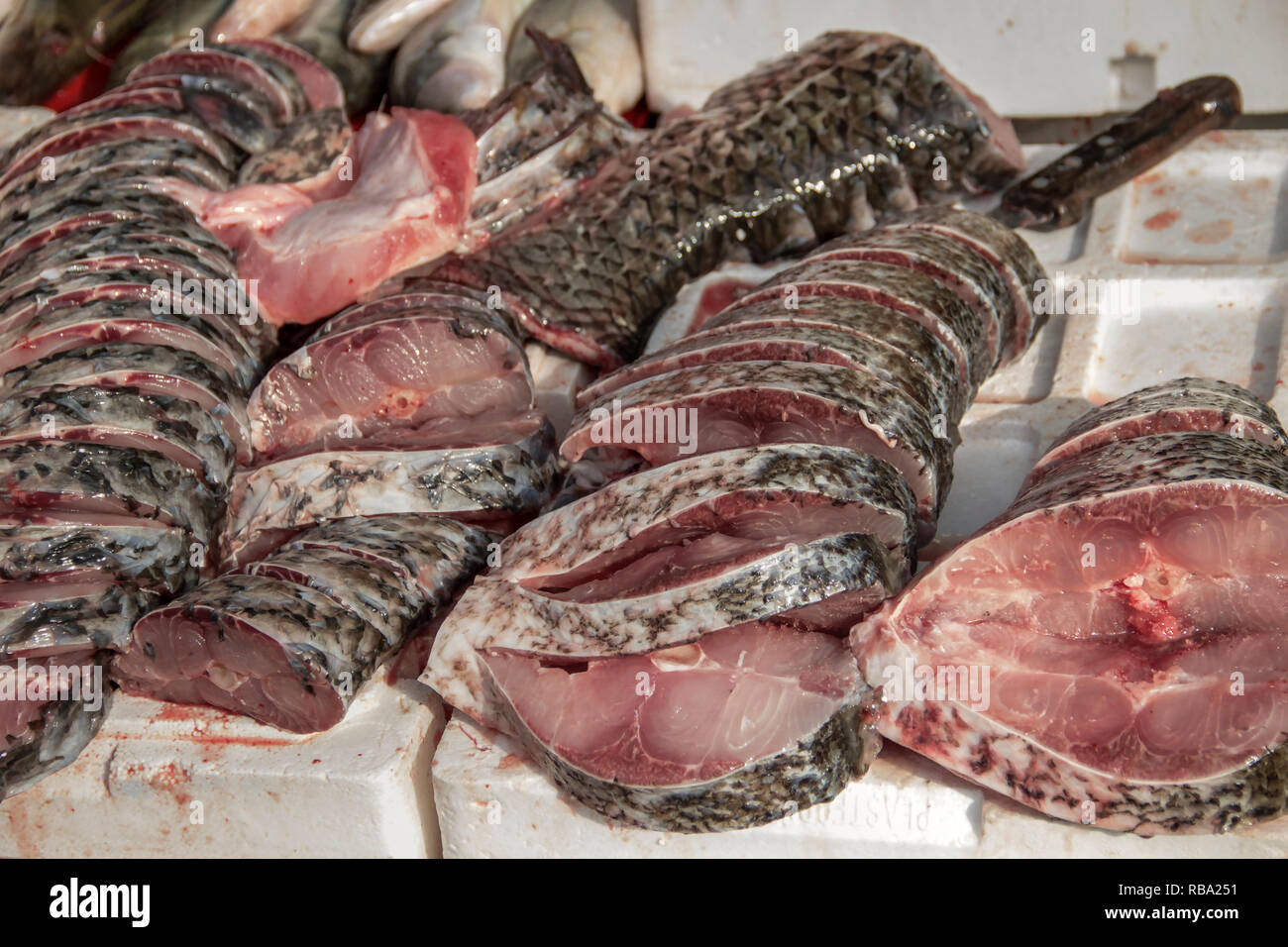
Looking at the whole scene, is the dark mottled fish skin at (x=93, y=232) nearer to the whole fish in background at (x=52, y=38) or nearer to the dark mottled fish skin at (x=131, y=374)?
the dark mottled fish skin at (x=131, y=374)

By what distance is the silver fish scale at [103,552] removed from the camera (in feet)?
11.3

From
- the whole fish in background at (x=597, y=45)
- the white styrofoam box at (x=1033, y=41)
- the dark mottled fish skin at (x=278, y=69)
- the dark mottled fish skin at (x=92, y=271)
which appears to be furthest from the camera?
the whole fish in background at (x=597, y=45)

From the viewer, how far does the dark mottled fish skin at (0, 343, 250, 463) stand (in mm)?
3883

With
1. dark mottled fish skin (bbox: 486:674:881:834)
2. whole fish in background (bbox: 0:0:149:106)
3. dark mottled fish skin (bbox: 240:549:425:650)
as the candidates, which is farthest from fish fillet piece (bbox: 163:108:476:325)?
whole fish in background (bbox: 0:0:149:106)

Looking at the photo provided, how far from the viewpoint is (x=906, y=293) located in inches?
161

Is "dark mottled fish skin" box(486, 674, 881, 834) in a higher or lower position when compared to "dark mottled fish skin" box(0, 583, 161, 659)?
lower

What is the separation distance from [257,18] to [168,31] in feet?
1.50

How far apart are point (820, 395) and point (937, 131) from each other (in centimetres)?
228

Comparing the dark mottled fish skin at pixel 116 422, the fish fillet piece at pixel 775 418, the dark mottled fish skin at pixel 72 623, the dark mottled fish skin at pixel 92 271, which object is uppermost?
the dark mottled fish skin at pixel 92 271

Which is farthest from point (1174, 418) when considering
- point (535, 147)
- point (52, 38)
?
point (52, 38)

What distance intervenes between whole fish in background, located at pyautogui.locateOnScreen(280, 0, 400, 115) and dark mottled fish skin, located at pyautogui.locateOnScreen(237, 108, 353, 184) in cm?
138

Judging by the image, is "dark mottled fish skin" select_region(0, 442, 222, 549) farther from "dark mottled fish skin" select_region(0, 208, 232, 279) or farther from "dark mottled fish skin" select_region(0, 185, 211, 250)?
"dark mottled fish skin" select_region(0, 185, 211, 250)

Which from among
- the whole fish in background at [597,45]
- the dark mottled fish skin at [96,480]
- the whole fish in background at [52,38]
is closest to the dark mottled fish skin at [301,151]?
the whole fish in background at [597,45]

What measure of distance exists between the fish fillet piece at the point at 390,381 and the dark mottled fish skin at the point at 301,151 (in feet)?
3.24
